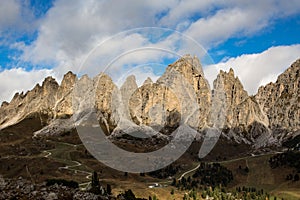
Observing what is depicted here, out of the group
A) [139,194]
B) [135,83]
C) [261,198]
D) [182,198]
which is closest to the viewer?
[135,83]

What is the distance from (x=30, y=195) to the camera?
5234 centimetres

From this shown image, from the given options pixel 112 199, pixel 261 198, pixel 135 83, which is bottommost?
pixel 261 198

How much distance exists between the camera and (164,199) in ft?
577

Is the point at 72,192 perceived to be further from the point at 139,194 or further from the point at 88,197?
the point at 139,194

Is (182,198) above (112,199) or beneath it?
beneath

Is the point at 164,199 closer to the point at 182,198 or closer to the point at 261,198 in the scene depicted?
the point at 182,198

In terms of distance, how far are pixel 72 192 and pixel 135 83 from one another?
2096cm

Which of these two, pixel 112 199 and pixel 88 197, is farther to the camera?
pixel 112 199

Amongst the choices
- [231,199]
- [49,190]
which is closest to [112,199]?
[49,190]

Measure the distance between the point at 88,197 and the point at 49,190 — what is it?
6921mm

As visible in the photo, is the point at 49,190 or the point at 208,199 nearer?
the point at 49,190

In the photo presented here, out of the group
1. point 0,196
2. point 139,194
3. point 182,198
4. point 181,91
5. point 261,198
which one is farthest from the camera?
point 261,198

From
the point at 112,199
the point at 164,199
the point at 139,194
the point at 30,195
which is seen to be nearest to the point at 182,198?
the point at 164,199

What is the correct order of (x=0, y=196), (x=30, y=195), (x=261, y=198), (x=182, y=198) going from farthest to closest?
(x=261, y=198) → (x=182, y=198) → (x=30, y=195) → (x=0, y=196)
